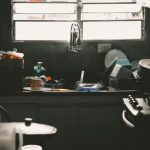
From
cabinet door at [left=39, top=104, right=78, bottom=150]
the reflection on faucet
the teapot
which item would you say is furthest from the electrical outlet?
the teapot

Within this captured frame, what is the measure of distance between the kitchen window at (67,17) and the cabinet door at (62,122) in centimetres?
115

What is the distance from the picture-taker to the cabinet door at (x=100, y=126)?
11.9 feet

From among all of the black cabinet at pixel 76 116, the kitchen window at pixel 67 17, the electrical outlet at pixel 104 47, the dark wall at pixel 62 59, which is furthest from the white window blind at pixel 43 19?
the black cabinet at pixel 76 116

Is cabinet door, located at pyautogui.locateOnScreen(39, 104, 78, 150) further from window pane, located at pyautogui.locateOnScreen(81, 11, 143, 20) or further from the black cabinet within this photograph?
window pane, located at pyautogui.locateOnScreen(81, 11, 143, 20)

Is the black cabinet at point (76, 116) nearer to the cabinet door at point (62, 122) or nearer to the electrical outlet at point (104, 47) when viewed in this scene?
the cabinet door at point (62, 122)

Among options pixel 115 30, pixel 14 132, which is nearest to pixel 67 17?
pixel 115 30

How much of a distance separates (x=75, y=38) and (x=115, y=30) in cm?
65

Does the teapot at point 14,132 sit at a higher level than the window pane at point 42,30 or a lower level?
lower

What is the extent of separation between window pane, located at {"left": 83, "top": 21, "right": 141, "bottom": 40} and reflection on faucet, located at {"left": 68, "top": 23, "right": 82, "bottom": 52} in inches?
10.9

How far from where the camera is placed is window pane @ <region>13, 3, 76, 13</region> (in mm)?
4387

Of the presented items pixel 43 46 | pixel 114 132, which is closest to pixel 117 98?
pixel 114 132

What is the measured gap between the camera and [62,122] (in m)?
3.62

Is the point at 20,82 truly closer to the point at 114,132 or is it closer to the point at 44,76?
the point at 44,76

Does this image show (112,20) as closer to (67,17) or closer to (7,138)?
(67,17)
